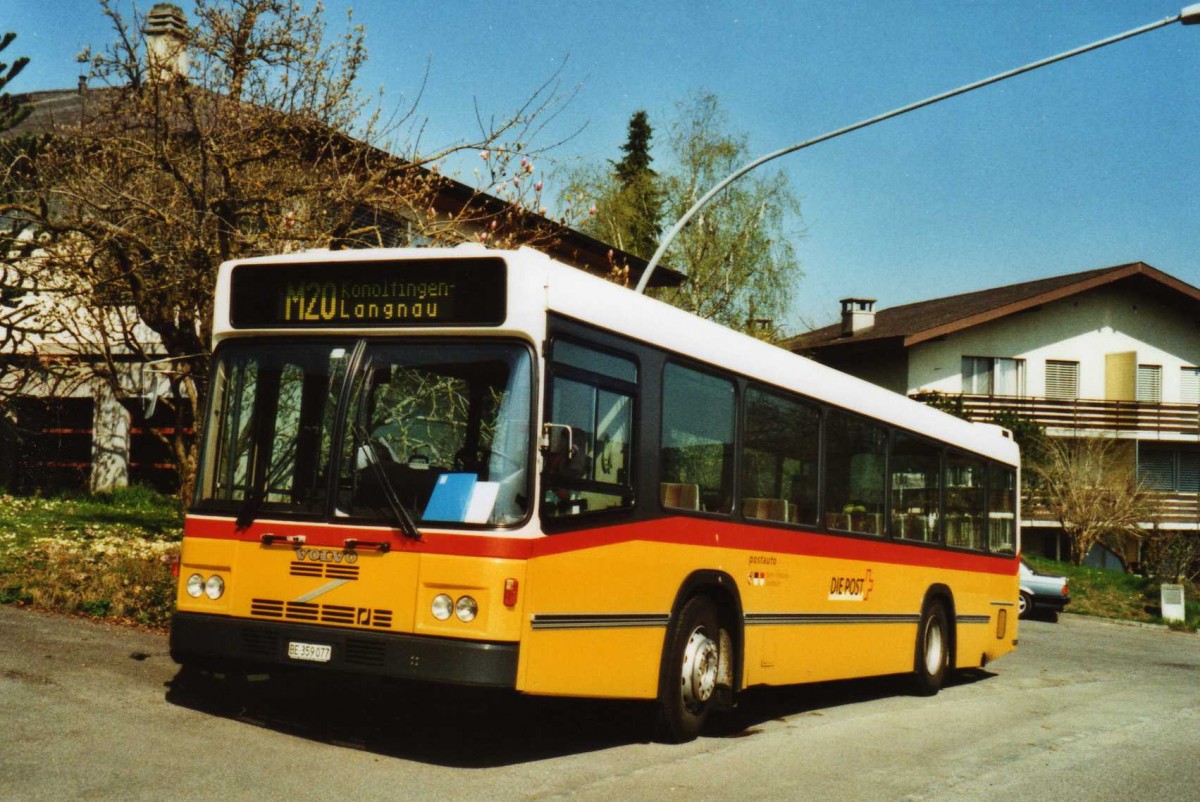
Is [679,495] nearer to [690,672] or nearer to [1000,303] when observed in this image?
[690,672]

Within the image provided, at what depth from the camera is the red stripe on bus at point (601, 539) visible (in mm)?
7266

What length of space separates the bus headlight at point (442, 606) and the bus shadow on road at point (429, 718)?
0.39 metres

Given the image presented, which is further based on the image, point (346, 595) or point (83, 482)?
point (83, 482)

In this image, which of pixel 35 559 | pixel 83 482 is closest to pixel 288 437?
pixel 35 559

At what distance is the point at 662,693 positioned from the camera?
28.5 feet

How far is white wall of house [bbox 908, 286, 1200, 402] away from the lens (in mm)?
42812

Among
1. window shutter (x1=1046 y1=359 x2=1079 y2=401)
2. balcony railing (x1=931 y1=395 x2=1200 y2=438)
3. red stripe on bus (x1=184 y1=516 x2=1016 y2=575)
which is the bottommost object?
red stripe on bus (x1=184 y1=516 x2=1016 y2=575)

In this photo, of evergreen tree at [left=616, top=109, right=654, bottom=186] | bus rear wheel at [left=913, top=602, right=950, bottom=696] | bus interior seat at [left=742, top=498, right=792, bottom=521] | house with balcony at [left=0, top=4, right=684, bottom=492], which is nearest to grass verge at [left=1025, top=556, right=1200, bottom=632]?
house with balcony at [left=0, top=4, right=684, bottom=492]

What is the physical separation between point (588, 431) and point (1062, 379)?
131 feet

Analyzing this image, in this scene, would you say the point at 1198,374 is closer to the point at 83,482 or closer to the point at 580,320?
the point at 83,482

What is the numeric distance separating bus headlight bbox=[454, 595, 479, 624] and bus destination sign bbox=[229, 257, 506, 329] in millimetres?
1593

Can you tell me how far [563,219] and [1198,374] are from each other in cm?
3623

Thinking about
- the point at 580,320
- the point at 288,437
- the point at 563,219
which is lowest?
the point at 288,437

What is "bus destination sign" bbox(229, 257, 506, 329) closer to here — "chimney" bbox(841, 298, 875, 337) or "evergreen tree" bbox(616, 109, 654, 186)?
"chimney" bbox(841, 298, 875, 337)
